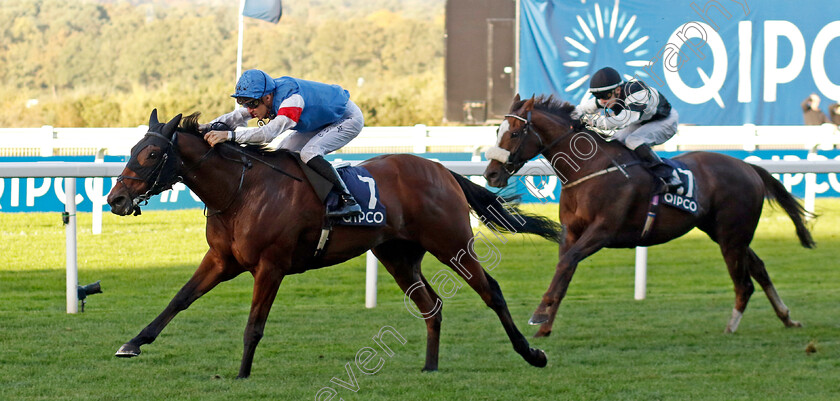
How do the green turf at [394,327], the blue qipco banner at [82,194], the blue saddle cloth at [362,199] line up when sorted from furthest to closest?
1. the blue qipco banner at [82,194]
2. the blue saddle cloth at [362,199]
3. the green turf at [394,327]

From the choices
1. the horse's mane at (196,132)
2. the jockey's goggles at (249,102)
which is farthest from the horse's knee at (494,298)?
the jockey's goggles at (249,102)

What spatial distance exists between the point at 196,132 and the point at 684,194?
313 cm

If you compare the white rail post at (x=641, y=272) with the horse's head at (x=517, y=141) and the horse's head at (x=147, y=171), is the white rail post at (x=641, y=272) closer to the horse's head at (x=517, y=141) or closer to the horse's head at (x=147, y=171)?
the horse's head at (x=517, y=141)

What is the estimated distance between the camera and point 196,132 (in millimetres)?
4918

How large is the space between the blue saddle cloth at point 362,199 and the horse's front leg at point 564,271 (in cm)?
112

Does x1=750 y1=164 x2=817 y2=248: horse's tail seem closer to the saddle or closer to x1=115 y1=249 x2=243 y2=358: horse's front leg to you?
the saddle

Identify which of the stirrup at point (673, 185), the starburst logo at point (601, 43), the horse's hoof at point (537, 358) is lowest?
the horse's hoof at point (537, 358)

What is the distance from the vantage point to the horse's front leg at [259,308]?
15.7ft

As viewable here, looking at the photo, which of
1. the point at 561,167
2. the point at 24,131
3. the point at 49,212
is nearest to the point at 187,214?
the point at 49,212

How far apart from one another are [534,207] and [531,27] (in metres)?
4.88

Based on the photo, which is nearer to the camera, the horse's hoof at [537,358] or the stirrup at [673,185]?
the horse's hoof at [537,358]

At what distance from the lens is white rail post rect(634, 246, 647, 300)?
7.50 metres

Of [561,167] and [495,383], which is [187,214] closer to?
[561,167]

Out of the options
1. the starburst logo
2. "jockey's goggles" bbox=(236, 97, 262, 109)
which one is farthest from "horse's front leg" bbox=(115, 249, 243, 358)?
the starburst logo
